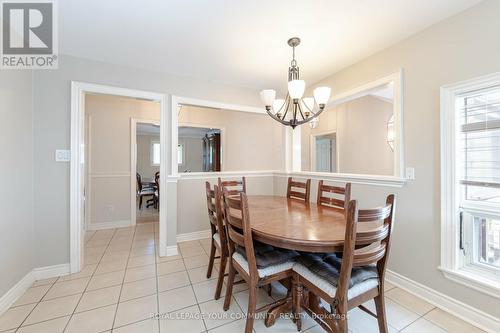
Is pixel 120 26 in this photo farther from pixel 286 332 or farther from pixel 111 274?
pixel 286 332

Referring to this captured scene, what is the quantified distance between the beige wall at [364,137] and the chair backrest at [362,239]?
11.2 feet

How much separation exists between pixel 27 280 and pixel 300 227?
2672mm

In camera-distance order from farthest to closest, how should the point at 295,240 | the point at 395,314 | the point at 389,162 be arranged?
1. the point at 389,162
2. the point at 395,314
3. the point at 295,240

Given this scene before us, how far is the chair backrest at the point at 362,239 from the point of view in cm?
113

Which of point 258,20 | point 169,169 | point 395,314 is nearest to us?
point 395,314

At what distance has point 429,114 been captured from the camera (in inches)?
75.6

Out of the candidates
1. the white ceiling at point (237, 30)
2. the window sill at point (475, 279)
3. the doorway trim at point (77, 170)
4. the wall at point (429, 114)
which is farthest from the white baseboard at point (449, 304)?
the doorway trim at point (77, 170)

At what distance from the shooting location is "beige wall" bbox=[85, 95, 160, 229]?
3.96 m

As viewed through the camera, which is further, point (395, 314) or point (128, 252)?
point (128, 252)

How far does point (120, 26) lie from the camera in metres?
1.96

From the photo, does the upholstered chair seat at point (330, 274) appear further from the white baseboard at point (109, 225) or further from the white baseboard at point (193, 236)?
the white baseboard at point (109, 225)

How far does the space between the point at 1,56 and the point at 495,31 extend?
153 inches

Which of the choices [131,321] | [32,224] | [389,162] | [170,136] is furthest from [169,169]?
Answer: [389,162]

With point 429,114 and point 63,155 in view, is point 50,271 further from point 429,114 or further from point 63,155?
point 429,114
